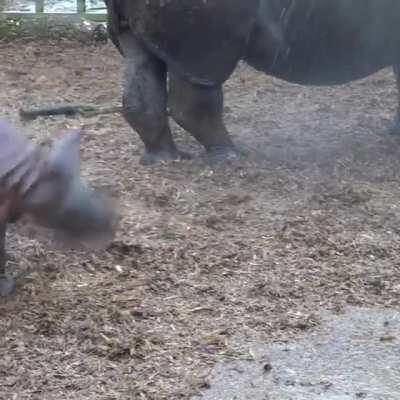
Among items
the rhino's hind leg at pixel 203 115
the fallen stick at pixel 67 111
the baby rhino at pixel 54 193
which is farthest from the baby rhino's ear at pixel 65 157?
the fallen stick at pixel 67 111

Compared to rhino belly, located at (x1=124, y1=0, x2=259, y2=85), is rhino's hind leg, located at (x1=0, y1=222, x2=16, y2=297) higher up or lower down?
→ lower down

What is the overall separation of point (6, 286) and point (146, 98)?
6.12 feet

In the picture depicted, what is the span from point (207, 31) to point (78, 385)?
236cm

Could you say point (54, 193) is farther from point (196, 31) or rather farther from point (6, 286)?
point (196, 31)

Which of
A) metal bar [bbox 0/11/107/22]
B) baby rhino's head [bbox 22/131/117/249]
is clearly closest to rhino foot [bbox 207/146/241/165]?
baby rhino's head [bbox 22/131/117/249]

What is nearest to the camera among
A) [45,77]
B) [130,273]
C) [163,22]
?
[130,273]

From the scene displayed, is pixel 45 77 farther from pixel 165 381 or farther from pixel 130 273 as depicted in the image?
pixel 165 381

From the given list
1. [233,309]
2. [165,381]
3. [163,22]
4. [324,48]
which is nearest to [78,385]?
[165,381]

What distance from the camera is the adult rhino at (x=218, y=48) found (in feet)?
18.1

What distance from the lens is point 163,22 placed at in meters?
5.50

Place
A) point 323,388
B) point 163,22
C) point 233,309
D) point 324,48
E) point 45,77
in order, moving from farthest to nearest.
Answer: point 45,77, point 324,48, point 163,22, point 233,309, point 323,388

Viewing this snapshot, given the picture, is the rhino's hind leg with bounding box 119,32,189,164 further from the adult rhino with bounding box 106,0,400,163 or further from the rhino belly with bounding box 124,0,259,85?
the rhino belly with bounding box 124,0,259,85

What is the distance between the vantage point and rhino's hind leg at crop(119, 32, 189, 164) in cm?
580

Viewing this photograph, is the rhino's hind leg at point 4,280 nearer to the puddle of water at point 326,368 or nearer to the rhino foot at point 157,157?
the puddle of water at point 326,368
